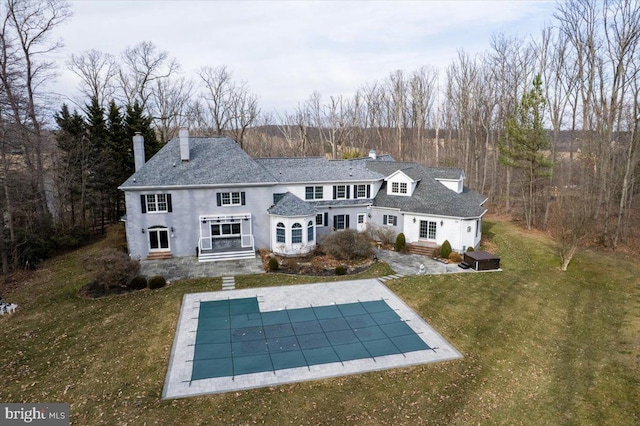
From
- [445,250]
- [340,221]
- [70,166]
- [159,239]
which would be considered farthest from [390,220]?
[70,166]

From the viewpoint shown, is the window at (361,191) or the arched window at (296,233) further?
the window at (361,191)

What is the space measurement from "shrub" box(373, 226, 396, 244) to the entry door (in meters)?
15.6

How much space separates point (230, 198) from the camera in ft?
86.4

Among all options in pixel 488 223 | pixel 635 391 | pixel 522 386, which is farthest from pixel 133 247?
pixel 488 223

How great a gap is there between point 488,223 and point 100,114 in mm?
39513

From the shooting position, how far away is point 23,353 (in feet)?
47.7

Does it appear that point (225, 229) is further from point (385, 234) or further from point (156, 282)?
point (385, 234)

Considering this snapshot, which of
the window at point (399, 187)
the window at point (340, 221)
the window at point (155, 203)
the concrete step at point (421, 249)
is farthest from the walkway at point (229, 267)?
the window at point (399, 187)

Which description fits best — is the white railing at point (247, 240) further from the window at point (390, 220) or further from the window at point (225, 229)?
the window at point (390, 220)

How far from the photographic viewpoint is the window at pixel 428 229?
27.6 m

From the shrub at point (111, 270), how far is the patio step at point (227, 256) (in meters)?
4.95

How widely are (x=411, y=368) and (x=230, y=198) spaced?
57.1ft

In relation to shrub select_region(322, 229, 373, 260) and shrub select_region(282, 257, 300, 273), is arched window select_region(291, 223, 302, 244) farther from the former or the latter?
shrub select_region(322, 229, 373, 260)

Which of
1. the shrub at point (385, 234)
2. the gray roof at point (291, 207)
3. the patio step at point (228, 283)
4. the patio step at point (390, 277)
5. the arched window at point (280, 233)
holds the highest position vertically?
the gray roof at point (291, 207)
